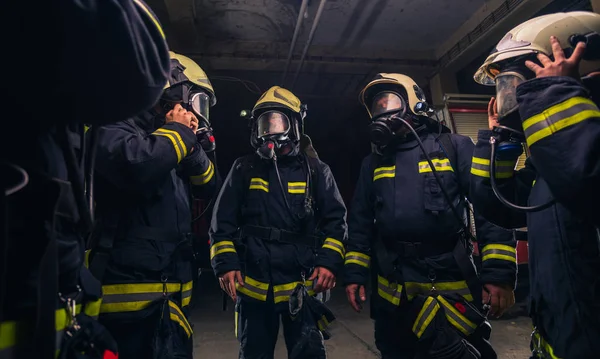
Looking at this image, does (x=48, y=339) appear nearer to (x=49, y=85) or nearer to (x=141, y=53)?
(x=49, y=85)

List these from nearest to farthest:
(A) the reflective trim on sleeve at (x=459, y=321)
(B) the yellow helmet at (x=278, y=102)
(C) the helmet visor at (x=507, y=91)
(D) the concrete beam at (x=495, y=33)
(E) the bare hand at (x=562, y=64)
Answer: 1. (E) the bare hand at (x=562, y=64)
2. (C) the helmet visor at (x=507, y=91)
3. (A) the reflective trim on sleeve at (x=459, y=321)
4. (B) the yellow helmet at (x=278, y=102)
5. (D) the concrete beam at (x=495, y=33)

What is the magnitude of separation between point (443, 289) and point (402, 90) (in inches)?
60.2

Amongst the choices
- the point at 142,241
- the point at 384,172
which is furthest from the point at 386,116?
the point at 142,241

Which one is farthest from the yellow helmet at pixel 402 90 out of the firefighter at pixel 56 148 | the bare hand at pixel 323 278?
the firefighter at pixel 56 148

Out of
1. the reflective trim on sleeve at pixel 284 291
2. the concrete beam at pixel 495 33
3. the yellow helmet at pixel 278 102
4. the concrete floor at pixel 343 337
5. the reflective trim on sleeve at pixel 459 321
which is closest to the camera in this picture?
the reflective trim on sleeve at pixel 459 321

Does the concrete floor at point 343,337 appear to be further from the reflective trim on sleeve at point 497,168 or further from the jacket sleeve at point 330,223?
the reflective trim on sleeve at point 497,168

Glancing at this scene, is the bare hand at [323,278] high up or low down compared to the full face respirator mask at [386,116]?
down

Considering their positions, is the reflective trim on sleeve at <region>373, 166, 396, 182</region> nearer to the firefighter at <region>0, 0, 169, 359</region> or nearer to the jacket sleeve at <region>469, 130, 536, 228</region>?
the jacket sleeve at <region>469, 130, 536, 228</region>

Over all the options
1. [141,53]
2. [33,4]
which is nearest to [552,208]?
[141,53]

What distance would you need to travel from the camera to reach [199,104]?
239 cm

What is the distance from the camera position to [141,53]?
91 centimetres

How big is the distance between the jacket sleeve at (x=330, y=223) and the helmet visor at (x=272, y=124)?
47 cm

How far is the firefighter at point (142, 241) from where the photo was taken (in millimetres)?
1637

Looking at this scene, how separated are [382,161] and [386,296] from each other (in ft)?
3.10
